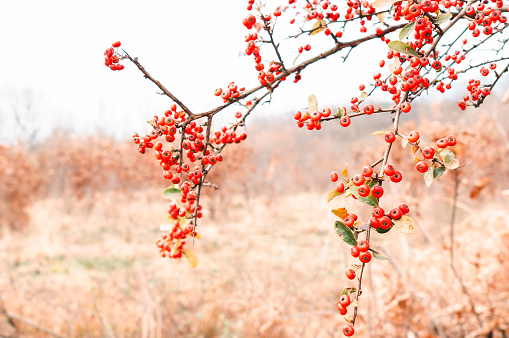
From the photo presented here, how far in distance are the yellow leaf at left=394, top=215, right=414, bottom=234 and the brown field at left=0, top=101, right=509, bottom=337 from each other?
1.94 m

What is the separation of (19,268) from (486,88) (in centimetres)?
1023

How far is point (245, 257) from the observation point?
853cm

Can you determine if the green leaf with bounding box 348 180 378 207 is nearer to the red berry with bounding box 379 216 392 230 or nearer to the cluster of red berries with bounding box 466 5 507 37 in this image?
the red berry with bounding box 379 216 392 230

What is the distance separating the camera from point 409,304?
3459 millimetres

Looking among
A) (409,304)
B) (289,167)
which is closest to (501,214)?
(409,304)

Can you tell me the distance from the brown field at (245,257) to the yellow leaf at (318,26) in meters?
1.95

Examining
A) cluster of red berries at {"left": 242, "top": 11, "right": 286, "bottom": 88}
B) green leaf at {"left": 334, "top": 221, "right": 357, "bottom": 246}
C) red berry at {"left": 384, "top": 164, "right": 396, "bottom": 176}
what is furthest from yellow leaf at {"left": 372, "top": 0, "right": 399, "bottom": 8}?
green leaf at {"left": 334, "top": 221, "right": 357, "bottom": 246}

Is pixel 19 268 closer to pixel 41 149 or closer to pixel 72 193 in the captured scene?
pixel 72 193

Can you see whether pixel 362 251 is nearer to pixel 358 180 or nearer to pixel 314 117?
pixel 358 180

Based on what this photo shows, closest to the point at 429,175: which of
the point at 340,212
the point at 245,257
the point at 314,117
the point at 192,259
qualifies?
the point at 340,212

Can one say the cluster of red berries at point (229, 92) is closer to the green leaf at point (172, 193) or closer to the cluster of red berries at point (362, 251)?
the green leaf at point (172, 193)

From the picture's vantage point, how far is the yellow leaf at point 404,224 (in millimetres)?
765

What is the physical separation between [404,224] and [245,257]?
8062 millimetres

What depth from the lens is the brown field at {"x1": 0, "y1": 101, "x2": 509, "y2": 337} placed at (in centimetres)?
346
